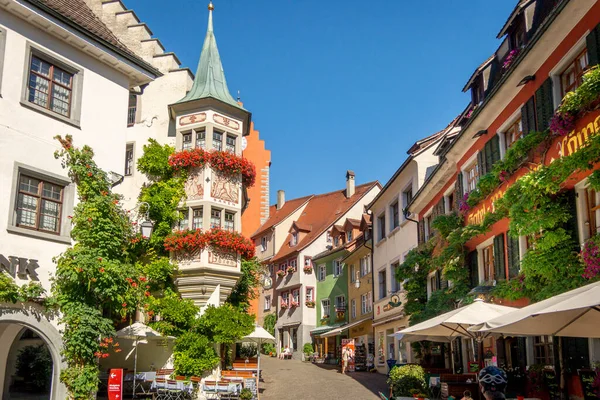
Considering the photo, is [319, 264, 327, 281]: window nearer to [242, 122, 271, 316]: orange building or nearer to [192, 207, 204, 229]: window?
[242, 122, 271, 316]: orange building

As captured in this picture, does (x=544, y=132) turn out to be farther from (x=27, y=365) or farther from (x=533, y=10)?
(x=27, y=365)

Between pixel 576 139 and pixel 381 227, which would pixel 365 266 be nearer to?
pixel 381 227

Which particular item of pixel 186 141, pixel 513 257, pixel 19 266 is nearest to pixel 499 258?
pixel 513 257

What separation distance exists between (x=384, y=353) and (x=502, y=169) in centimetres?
1829

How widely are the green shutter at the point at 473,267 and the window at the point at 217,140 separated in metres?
11.4

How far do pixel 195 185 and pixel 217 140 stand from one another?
222 cm

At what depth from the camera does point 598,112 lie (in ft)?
39.5

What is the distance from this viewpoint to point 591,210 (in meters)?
12.9

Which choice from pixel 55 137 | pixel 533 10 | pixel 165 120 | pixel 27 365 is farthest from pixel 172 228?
pixel 533 10

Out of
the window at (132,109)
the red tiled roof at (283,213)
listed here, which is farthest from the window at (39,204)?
the red tiled roof at (283,213)

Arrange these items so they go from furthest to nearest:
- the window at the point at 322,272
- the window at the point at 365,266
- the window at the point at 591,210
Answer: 1. the window at the point at 322,272
2. the window at the point at 365,266
3. the window at the point at 591,210

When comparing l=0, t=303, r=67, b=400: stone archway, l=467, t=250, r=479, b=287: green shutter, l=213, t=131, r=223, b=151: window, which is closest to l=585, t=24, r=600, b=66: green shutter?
l=467, t=250, r=479, b=287: green shutter

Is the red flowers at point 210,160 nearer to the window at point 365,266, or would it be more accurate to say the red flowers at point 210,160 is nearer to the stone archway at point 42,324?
the stone archway at point 42,324

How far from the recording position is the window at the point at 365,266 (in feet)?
125
